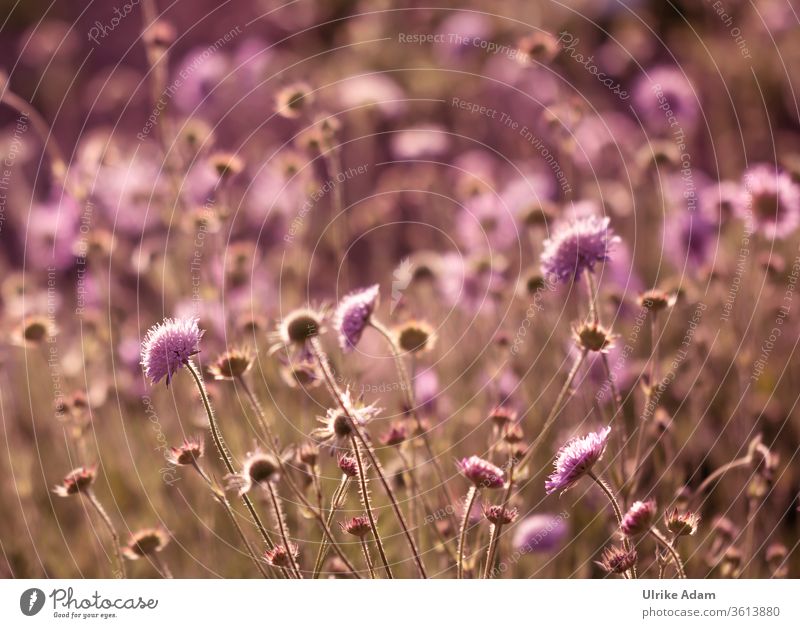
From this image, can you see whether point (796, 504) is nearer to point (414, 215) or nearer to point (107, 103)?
point (414, 215)

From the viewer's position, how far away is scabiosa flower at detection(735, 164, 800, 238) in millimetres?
1277

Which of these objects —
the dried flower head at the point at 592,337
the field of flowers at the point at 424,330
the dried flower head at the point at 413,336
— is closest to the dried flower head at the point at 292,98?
the field of flowers at the point at 424,330

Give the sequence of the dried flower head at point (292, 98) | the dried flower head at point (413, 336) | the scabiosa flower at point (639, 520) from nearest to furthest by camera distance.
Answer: the scabiosa flower at point (639, 520) → the dried flower head at point (413, 336) → the dried flower head at point (292, 98)

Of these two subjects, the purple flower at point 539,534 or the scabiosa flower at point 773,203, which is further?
the scabiosa flower at point 773,203

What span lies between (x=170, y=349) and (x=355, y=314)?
20 centimetres

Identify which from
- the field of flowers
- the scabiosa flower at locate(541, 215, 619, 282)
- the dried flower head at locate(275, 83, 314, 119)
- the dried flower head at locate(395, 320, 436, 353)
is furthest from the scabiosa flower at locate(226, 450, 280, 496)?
the dried flower head at locate(275, 83, 314, 119)

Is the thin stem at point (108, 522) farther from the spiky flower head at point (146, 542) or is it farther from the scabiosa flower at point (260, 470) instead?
the scabiosa flower at point (260, 470)

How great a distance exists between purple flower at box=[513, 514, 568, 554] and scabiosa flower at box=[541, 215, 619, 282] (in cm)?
36

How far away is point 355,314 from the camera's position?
2.96 ft

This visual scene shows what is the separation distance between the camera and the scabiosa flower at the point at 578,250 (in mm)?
937

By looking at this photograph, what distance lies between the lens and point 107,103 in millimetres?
2746

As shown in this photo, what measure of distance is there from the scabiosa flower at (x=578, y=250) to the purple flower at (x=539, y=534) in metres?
0.36

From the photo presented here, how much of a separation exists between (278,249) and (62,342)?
0.59 m
